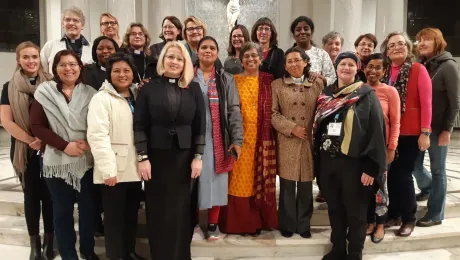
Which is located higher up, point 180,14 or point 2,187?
point 180,14

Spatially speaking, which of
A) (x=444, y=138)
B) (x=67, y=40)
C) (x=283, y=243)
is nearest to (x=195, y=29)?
(x=67, y=40)

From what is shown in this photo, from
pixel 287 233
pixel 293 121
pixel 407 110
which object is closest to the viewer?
pixel 293 121

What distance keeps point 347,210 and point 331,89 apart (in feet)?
3.42

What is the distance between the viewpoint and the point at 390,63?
3.71m

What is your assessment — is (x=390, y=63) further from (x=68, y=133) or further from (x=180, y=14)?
(x=180, y=14)

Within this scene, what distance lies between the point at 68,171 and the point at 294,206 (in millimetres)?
2063

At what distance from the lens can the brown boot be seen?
3.85m

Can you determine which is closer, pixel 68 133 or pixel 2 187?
pixel 68 133

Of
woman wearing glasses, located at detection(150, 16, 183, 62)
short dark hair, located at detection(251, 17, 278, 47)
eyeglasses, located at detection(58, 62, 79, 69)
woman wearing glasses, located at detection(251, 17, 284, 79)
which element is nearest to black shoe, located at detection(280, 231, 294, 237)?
woman wearing glasses, located at detection(251, 17, 284, 79)

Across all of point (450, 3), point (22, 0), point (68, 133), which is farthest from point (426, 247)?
point (22, 0)

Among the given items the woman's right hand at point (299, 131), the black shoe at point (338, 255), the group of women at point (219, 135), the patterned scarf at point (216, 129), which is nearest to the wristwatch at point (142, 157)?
the group of women at point (219, 135)

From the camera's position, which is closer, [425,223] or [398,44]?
[398,44]

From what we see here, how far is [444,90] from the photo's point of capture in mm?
3855

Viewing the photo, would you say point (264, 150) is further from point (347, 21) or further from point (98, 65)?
A: point (347, 21)
